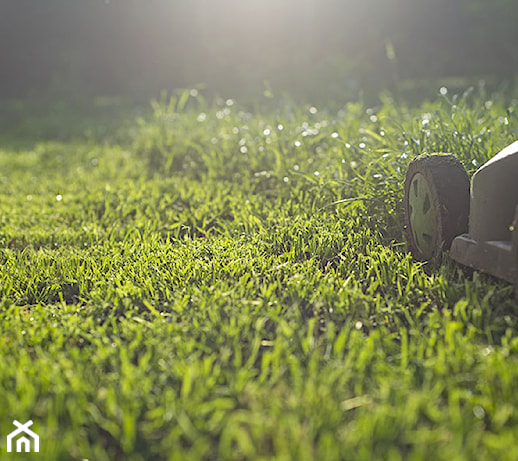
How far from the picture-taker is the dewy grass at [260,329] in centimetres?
125

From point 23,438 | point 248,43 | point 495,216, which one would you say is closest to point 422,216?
point 495,216

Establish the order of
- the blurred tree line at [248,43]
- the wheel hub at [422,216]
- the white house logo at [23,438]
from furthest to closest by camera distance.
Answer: the blurred tree line at [248,43] < the wheel hub at [422,216] < the white house logo at [23,438]

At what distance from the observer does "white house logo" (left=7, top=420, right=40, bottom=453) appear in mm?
Result: 1212

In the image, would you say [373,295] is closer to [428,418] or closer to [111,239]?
[428,418]

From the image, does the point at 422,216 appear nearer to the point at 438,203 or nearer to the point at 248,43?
the point at 438,203

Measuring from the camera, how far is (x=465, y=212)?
2.01m

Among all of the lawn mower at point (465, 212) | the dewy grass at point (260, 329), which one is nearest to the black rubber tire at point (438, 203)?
the lawn mower at point (465, 212)

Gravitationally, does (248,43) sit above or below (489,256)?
above

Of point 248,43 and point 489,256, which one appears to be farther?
point 248,43

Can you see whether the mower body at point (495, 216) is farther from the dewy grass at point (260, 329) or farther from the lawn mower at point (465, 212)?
the dewy grass at point (260, 329)

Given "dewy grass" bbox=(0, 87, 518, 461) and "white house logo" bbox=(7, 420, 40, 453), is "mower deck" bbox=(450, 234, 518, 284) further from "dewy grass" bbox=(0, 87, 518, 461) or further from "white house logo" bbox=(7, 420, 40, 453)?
"white house logo" bbox=(7, 420, 40, 453)

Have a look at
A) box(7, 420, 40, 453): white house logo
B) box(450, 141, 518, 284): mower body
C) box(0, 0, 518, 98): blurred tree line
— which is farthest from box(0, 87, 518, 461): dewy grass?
box(0, 0, 518, 98): blurred tree line

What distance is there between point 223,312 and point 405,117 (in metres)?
3.45

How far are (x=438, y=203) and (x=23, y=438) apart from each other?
1489 millimetres
